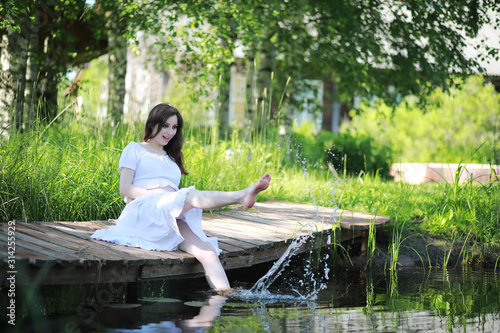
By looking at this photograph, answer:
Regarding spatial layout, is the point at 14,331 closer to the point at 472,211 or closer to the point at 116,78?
the point at 472,211

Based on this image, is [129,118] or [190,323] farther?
[129,118]

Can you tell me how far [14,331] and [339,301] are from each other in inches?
83.4

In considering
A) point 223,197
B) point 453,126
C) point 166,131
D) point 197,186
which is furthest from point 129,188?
point 453,126

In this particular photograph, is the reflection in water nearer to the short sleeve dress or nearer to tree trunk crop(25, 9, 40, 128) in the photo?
the short sleeve dress

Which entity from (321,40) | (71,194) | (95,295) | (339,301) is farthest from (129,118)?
(321,40)

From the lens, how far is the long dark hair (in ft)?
14.5

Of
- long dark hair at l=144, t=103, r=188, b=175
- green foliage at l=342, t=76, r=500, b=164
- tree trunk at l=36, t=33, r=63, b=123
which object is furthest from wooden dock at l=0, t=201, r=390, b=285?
green foliage at l=342, t=76, r=500, b=164

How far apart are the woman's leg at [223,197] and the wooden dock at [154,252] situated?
14.3 inches

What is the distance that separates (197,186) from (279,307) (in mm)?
2277

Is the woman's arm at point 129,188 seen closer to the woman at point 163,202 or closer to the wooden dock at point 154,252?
the woman at point 163,202

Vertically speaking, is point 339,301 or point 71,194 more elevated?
point 71,194

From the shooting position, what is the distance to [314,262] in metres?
5.35

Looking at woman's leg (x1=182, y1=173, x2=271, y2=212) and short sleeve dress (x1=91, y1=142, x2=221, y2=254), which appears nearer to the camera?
woman's leg (x1=182, y1=173, x2=271, y2=212)

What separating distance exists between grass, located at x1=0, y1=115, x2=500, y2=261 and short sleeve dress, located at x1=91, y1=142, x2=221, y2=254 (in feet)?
2.66
